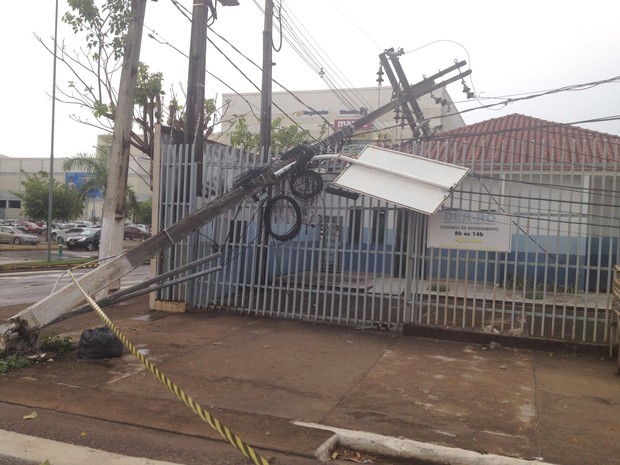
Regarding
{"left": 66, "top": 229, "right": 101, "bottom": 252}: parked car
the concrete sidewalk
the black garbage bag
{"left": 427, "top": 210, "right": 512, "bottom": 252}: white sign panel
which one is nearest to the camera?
the concrete sidewalk

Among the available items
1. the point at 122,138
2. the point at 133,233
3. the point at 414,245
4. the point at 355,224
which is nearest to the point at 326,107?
the point at 133,233

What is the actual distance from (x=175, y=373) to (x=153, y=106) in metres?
12.4

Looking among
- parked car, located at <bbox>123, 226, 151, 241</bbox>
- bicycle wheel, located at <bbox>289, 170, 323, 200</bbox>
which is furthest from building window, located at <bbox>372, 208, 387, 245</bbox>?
parked car, located at <bbox>123, 226, 151, 241</bbox>

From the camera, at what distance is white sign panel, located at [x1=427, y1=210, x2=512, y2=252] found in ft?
26.6

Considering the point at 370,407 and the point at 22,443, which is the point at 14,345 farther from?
the point at 370,407

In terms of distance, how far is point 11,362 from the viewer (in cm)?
655

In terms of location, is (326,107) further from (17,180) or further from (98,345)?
(17,180)

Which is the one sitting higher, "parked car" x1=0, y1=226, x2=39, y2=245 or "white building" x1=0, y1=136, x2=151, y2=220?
"white building" x1=0, y1=136, x2=151, y2=220

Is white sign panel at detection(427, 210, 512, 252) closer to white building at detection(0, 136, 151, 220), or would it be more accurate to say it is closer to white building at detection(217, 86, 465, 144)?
white building at detection(217, 86, 465, 144)

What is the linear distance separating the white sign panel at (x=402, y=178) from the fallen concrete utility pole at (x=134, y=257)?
958 mm

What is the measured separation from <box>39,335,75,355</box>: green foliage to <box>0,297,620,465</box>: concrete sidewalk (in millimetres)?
220

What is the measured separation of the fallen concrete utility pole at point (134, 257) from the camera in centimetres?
664

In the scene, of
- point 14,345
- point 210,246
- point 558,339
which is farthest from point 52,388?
point 558,339

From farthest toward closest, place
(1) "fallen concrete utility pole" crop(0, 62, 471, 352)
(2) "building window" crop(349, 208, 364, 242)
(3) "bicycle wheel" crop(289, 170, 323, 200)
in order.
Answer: (2) "building window" crop(349, 208, 364, 242) < (3) "bicycle wheel" crop(289, 170, 323, 200) < (1) "fallen concrete utility pole" crop(0, 62, 471, 352)
